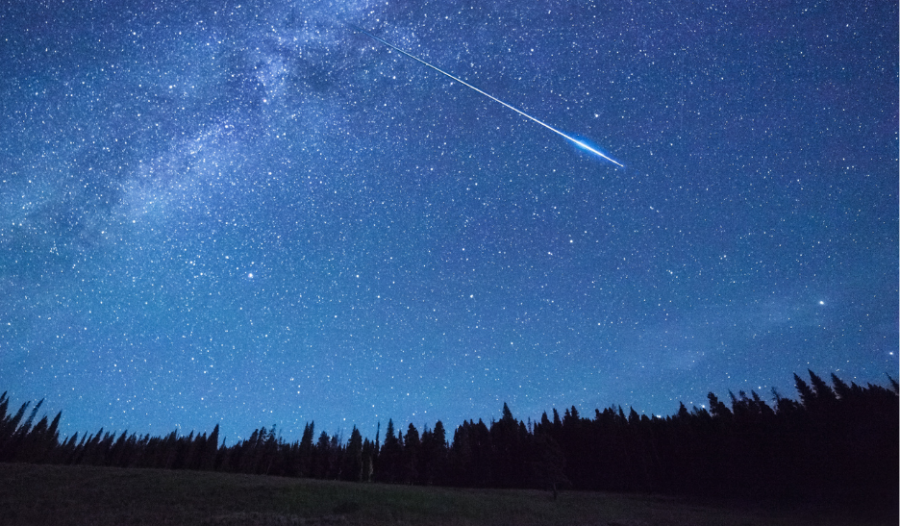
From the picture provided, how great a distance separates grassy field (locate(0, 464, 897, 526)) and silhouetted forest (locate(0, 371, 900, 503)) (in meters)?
11.9

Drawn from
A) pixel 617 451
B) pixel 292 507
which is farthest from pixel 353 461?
pixel 292 507

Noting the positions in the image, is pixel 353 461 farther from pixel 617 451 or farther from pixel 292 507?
pixel 292 507

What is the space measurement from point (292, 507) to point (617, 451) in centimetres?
5860

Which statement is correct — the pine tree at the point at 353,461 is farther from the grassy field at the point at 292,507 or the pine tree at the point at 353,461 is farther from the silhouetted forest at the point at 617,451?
the grassy field at the point at 292,507

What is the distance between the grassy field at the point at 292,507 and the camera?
26.8m

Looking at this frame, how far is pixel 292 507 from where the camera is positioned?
31547 mm

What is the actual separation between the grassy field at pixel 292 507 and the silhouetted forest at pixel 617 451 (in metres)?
11.9

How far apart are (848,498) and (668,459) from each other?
24.2 metres

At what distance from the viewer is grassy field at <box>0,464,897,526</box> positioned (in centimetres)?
2680

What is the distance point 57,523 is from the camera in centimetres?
2400

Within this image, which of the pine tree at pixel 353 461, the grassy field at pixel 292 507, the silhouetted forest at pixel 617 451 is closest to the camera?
the grassy field at pixel 292 507

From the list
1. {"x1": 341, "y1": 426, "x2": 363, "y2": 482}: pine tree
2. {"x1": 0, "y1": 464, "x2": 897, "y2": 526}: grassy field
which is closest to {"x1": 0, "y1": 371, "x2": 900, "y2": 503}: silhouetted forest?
{"x1": 341, "y1": 426, "x2": 363, "y2": 482}: pine tree

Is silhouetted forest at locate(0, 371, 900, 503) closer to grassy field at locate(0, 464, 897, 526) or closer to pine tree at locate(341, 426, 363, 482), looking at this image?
pine tree at locate(341, 426, 363, 482)

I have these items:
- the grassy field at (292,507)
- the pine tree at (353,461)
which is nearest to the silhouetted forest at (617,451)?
the pine tree at (353,461)
